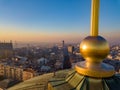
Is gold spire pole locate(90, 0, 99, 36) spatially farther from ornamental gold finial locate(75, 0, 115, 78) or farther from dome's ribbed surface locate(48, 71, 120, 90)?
dome's ribbed surface locate(48, 71, 120, 90)

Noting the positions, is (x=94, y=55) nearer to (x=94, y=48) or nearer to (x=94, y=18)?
(x=94, y=48)

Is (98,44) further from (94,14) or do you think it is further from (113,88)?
(113,88)

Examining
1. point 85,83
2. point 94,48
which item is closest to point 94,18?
point 94,48

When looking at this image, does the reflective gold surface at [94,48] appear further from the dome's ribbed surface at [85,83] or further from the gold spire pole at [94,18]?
the dome's ribbed surface at [85,83]

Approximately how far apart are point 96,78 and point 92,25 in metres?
0.96

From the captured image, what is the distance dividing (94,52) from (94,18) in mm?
643

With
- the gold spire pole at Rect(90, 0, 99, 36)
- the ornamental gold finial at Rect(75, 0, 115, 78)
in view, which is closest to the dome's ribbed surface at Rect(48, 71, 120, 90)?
the ornamental gold finial at Rect(75, 0, 115, 78)

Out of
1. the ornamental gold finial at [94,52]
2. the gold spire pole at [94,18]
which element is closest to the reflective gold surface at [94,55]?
the ornamental gold finial at [94,52]

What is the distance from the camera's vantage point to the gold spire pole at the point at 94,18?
3.43 meters

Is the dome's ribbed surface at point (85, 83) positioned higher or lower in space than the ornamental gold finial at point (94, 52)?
lower

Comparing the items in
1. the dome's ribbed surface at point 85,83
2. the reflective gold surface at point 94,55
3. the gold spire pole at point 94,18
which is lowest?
the dome's ribbed surface at point 85,83

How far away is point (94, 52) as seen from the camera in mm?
3281

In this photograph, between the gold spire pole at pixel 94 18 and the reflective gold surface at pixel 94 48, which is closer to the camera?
the reflective gold surface at pixel 94 48

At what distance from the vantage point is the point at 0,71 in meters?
42.6
